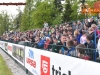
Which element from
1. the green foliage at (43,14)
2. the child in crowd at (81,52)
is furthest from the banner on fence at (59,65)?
the green foliage at (43,14)

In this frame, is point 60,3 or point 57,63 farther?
point 60,3

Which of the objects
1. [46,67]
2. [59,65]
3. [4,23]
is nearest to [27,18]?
[4,23]

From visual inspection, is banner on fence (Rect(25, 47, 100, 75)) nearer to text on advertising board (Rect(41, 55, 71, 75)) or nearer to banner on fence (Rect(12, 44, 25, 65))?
text on advertising board (Rect(41, 55, 71, 75))

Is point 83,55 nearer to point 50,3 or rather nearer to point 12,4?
point 50,3

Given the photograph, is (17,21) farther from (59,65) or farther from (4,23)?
(59,65)

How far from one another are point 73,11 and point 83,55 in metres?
44.1

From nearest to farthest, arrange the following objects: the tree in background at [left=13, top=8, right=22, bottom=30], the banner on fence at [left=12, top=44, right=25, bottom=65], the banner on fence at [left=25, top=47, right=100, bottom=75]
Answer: the banner on fence at [left=25, top=47, right=100, bottom=75]
the banner on fence at [left=12, top=44, right=25, bottom=65]
the tree in background at [left=13, top=8, right=22, bottom=30]

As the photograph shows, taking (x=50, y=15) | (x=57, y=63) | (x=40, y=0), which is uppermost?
(x=40, y=0)

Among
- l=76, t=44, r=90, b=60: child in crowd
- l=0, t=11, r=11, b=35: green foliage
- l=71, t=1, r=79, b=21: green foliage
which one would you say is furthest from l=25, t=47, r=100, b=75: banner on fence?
l=0, t=11, r=11, b=35: green foliage

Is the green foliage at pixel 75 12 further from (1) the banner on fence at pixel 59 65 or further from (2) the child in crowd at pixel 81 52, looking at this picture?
(2) the child in crowd at pixel 81 52

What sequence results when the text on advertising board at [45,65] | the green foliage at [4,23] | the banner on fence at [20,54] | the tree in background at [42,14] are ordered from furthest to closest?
1. the green foliage at [4,23]
2. the tree in background at [42,14]
3. the banner on fence at [20,54]
4. the text on advertising board at [45,65]

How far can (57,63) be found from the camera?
8961 mm

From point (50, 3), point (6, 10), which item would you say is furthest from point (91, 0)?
point (6, 10)

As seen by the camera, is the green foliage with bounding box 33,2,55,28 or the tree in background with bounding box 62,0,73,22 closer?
the tree in background with bounding box 62,0,73,22
